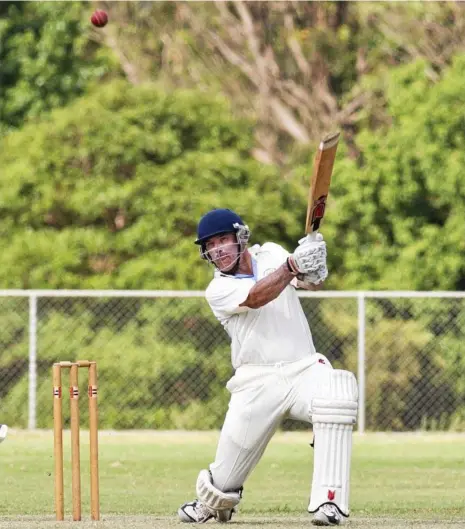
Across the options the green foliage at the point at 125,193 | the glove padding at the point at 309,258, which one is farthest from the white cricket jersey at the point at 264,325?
the green foliage at the point at 125,193

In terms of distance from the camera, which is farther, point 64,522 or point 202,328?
point 202,328

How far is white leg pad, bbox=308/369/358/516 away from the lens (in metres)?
5.62

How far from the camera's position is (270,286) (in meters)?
5.67

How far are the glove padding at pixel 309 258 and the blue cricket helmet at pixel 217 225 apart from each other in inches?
13.5

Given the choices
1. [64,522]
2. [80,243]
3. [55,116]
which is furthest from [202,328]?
[64,522]

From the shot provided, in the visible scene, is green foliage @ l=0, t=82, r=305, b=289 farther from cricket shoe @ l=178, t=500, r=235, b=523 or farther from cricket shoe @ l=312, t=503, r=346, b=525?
cricket shoe @ l=312, t=503, r=346, b=525

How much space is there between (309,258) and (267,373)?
1.77 ft

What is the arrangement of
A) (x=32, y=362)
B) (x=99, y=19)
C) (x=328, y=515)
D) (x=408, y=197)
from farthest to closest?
(x=408, y=197) → (x=32, y=362) → (x=99, y=19) → (x=328, y=515)

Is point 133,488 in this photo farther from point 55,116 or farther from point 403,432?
A: point 55,116

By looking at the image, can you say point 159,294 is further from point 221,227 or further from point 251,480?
point 221,227

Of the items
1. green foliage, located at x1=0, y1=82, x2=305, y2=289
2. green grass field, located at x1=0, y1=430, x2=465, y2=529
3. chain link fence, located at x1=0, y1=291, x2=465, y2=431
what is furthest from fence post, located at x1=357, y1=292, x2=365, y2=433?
green foliage, located at x1=0, y1=82, x2=305, y2=289

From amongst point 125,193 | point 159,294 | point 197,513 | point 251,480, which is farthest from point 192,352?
point 197,513

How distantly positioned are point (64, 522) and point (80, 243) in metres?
8.04

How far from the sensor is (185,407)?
1295cm
